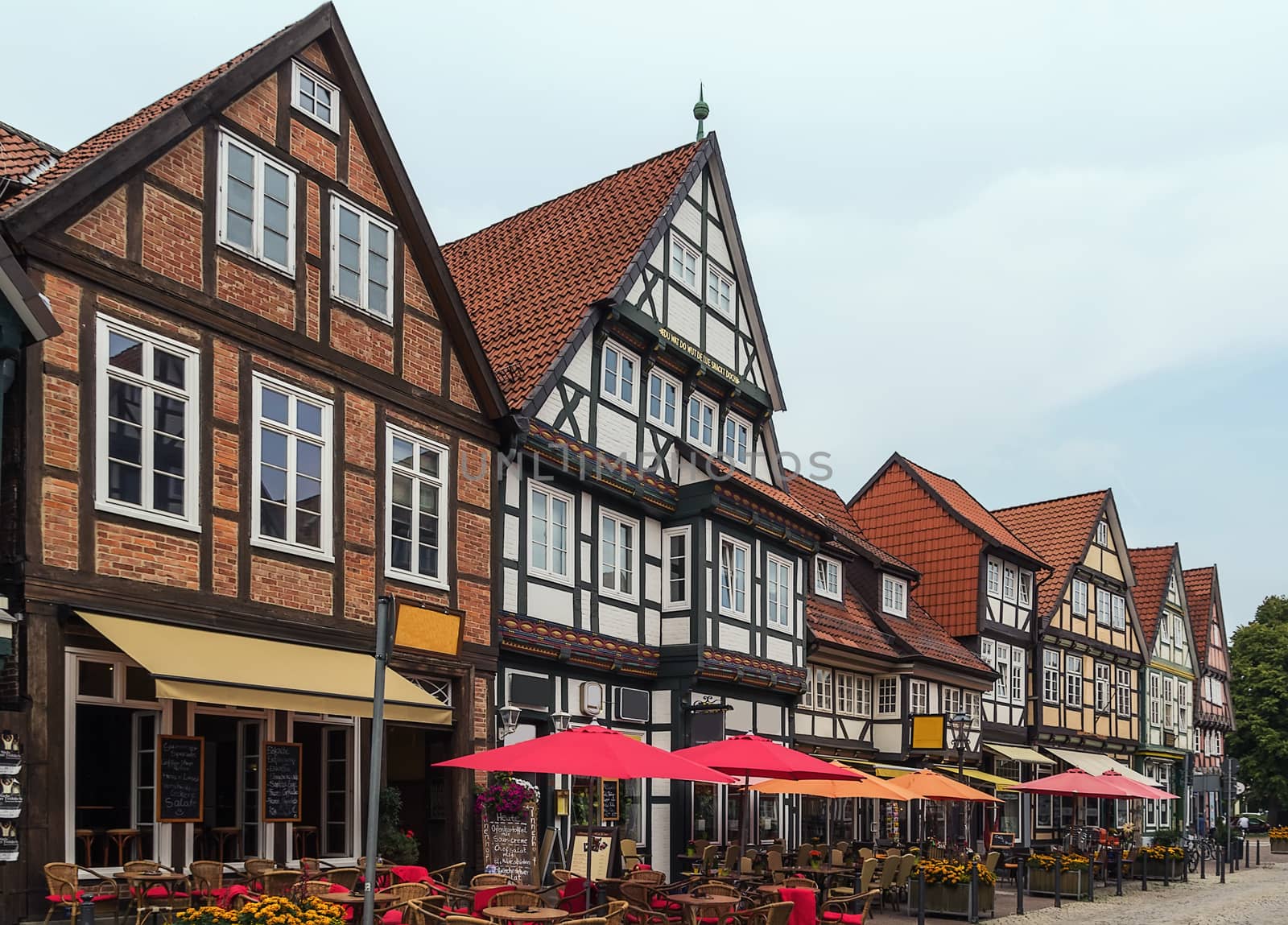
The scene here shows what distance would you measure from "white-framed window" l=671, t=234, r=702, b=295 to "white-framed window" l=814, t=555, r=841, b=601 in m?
9.07

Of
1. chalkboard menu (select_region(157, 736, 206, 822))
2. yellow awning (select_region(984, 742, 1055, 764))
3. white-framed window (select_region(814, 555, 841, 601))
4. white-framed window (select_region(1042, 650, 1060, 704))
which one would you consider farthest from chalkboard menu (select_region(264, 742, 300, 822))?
white-framed window (select_region(1042, 650, 1060, 704))

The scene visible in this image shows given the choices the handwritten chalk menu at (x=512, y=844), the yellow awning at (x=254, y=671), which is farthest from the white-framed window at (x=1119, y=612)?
the yellow awning at (x=254, y=671)

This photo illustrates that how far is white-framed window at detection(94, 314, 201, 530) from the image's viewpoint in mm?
13617

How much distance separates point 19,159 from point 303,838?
27.2 feet

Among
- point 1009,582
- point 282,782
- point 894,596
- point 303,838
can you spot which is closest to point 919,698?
point 894,596

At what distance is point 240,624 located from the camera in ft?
48.9

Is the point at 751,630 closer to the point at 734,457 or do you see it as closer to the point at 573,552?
the point at 734,457

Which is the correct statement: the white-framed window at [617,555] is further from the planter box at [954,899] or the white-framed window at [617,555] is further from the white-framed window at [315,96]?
the white-framed window at [315,96]

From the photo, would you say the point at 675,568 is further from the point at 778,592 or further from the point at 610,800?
the point at 610,800

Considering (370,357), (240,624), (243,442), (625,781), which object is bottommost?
(625,781)

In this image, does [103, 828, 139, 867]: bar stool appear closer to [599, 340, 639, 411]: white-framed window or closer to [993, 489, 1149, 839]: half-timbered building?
[599, 340, 639, 411]: white-framed window

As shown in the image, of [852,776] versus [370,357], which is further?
[852,776]

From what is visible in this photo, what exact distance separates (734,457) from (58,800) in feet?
51.8

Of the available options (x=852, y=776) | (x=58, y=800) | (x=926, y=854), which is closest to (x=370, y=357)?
(x=58, y=800)
